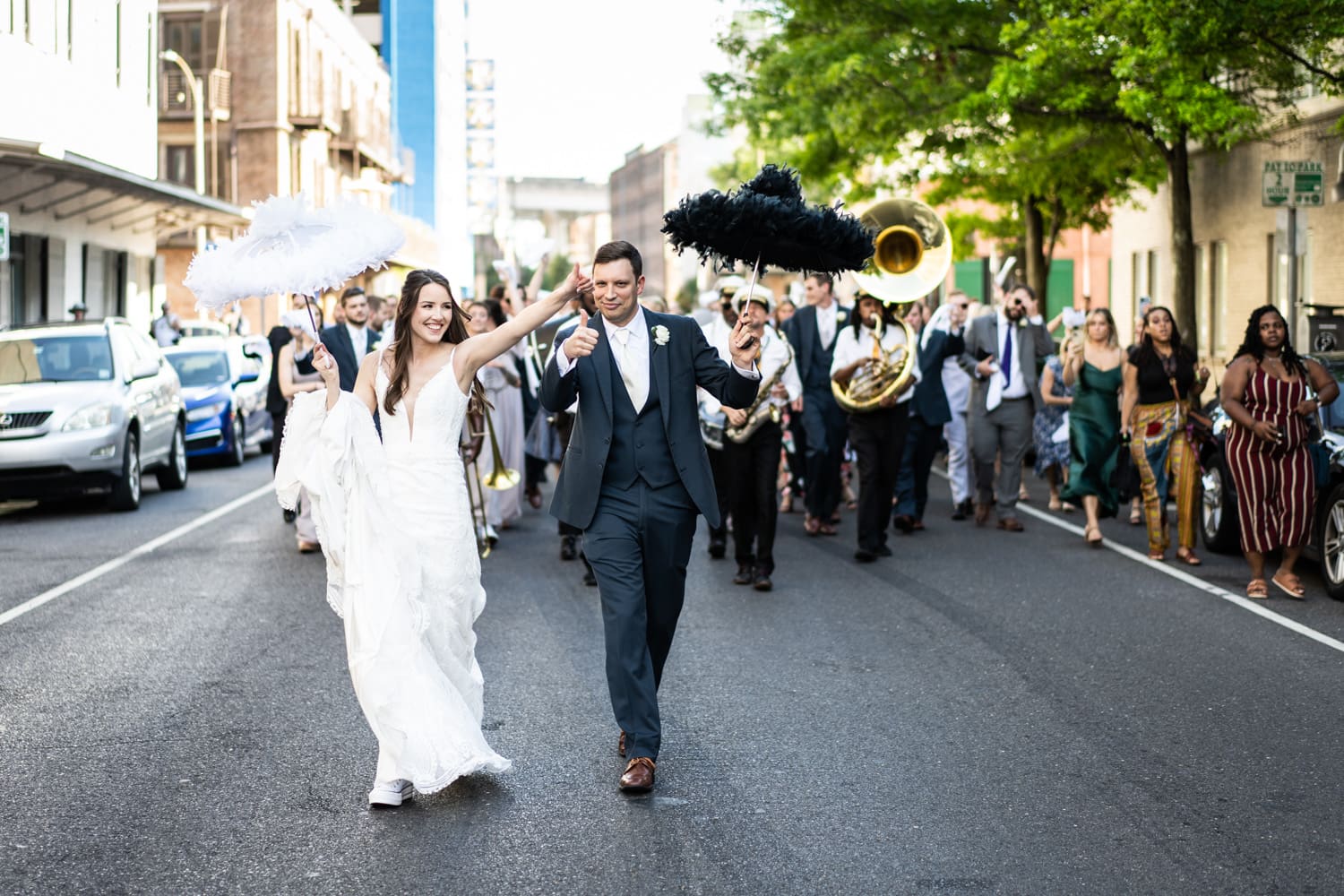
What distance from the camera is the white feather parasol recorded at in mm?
6297

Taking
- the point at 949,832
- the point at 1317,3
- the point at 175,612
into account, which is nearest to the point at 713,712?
the point at 949,832

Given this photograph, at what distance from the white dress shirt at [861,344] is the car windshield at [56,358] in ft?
25.1

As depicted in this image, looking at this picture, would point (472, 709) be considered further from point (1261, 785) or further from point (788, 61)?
point (788, 61)

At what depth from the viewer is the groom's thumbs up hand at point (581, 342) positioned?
6168mm

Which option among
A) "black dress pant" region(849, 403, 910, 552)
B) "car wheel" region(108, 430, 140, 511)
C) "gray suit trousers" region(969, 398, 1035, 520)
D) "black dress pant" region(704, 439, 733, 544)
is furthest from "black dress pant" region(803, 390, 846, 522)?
"car wheel" region(108, 430, 140, 511)

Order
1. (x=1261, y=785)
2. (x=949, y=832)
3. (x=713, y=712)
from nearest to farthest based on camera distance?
(x=949, y=832) → (x=1261, y=785) → (x=713, y=712)

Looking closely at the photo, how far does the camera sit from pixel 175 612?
10617 mm

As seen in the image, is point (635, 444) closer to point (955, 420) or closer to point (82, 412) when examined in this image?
point (955, 420)

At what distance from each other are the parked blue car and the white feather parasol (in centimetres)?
1493

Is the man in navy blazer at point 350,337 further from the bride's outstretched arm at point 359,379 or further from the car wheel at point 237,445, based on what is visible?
the car wheel at point 237,445

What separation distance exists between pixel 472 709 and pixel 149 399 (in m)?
12.5

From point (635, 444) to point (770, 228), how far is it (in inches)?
35.5

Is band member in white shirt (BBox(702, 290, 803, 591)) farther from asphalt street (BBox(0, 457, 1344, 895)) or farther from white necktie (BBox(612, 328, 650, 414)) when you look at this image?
white necktie (BBox(612, 328, 650, 414))

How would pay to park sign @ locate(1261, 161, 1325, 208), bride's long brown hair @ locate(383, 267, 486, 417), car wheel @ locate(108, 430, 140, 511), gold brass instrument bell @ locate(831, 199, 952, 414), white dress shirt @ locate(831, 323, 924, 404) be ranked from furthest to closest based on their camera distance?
pay to park sign @ locate(1261, 161, 1325, 208)
car wheel @ locate(108, 430, 140, 511)
white dress shirt @ locate(831, 323, 924, 404)
gold brass instrument bell @ locate(831, 199, 952, 414)
bride's long brown hair @ locate(383, 267, 486, 417)
